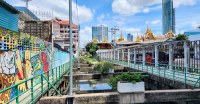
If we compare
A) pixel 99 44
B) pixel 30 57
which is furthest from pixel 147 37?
pixel 30 57

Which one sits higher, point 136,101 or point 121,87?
point 121,87

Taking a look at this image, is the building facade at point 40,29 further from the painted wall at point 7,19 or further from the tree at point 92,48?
the tree at point 92,48

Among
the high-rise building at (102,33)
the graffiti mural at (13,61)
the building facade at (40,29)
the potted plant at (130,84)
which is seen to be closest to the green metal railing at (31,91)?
the graffiti mural at (13,61)

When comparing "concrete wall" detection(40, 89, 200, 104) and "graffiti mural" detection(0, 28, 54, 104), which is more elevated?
"graffiti mural" detection(0, 28, 54, 104)

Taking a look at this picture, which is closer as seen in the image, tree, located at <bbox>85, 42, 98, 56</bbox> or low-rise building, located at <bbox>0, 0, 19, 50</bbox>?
low-rise building, located at <bbox>0, 0, 19, 50</bbox>

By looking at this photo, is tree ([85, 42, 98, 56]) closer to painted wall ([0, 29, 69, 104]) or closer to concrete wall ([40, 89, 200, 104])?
painted wall ([0, 29, 69, 104])

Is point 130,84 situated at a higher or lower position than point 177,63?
lower

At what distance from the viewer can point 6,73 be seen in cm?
832

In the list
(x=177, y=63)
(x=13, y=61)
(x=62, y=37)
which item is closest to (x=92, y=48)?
(x=62, y=37)

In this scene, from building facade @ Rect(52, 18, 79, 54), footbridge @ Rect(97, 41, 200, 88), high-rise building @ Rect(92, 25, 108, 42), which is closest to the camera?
footbridge @ Rect(97, 41, 200, 88)

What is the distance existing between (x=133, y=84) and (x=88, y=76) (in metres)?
10.2

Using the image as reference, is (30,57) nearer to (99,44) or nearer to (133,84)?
(133,84)

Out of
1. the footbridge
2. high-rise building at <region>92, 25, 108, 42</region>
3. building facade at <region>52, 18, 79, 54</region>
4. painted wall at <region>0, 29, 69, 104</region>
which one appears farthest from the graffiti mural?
high-rise building at <region>92, 25, 108, 42</region>

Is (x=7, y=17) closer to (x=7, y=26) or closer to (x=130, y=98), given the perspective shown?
(x=7, y=26)
